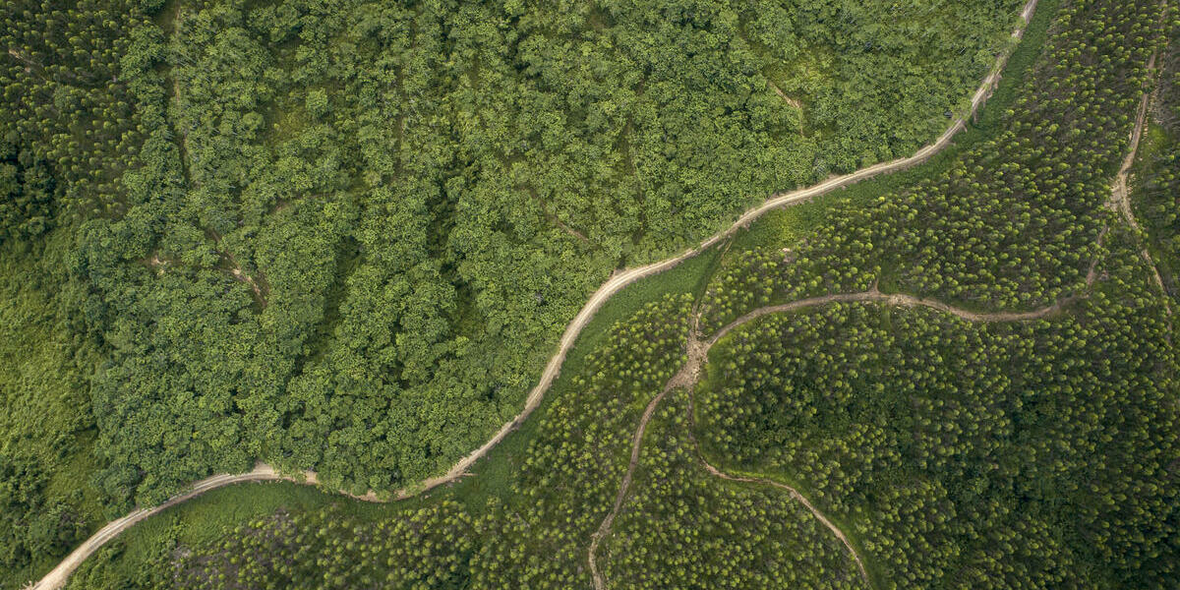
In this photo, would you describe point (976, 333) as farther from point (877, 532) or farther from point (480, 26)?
point (480, 26)

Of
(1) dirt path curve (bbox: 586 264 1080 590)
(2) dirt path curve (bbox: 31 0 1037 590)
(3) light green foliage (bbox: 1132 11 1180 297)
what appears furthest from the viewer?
(2) dirt path curve (bbox: 31 0 1037 590)

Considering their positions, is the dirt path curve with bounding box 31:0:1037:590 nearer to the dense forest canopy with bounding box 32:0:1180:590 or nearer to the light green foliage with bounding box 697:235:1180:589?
the dense forest canopy with bounding box 32:0:1180:590

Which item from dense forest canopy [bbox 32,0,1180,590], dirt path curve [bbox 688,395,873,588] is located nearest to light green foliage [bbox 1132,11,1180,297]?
dense forest canopy [bbox 32,0,1180,590]

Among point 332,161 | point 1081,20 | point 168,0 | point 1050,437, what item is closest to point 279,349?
point 332,161

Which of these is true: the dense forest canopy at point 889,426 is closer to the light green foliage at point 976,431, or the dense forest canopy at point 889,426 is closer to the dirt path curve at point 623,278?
the light green foliage at point 976,431

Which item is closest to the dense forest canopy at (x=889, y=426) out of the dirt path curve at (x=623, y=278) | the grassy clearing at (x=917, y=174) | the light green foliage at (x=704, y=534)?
the light green foliage at (x=704, y=534)

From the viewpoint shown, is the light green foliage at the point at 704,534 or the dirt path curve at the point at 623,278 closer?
the light green foliage at the point at 704,534

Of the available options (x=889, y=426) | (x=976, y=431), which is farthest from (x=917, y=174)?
(x=889, y=426)
